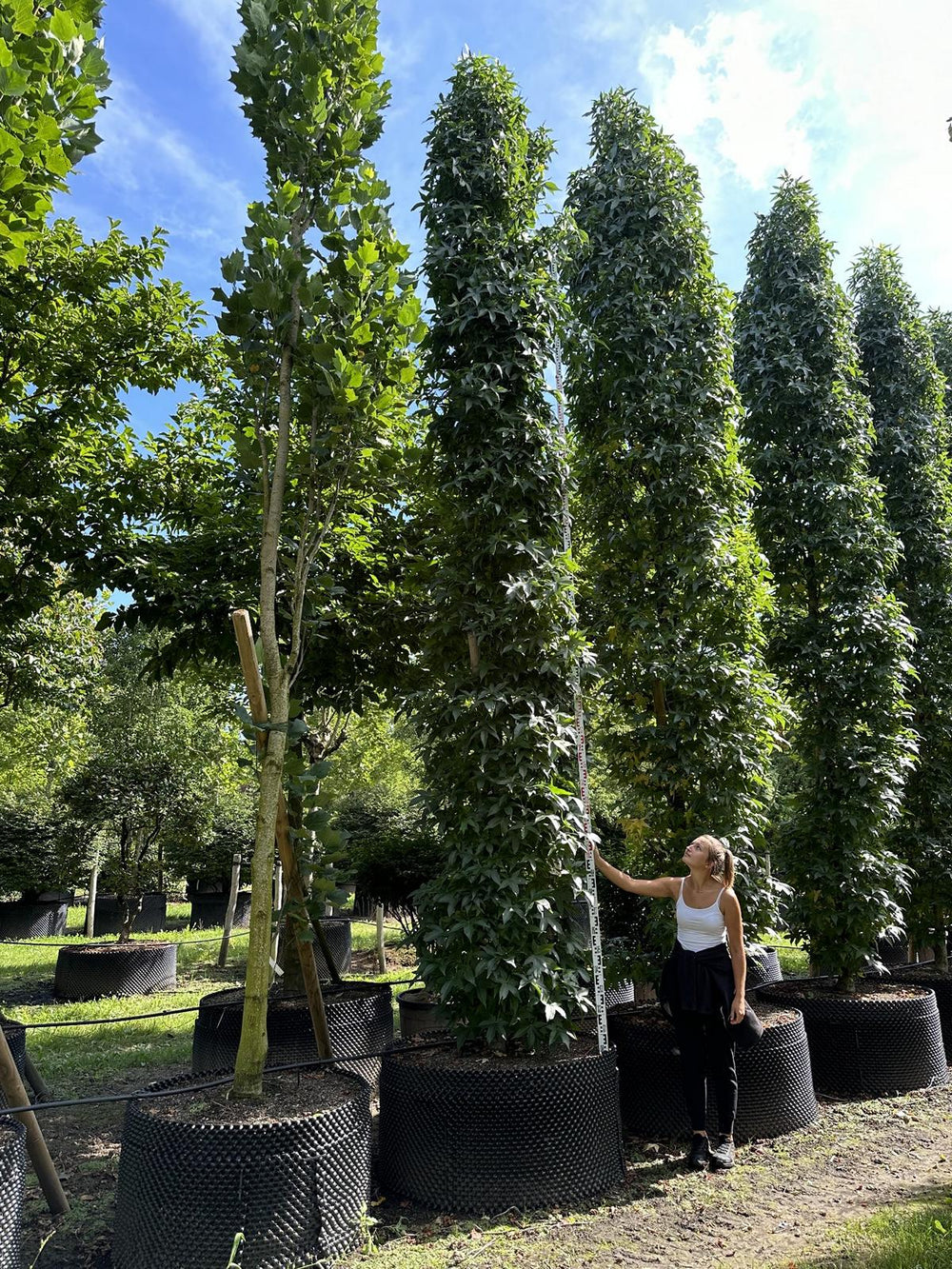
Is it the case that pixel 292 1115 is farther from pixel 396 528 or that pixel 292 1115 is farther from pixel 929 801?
pixel 929 801

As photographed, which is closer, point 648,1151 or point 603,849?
point 648,1151

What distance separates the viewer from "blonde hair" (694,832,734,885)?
424 centimetres

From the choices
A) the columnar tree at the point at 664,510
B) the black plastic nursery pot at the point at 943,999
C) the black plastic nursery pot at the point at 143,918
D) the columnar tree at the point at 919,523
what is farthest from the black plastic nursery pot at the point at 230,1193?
the black plastic nursery pot at the point at 143,918

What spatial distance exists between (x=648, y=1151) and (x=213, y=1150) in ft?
7.63

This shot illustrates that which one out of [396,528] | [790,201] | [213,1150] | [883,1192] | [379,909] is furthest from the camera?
[379,909]

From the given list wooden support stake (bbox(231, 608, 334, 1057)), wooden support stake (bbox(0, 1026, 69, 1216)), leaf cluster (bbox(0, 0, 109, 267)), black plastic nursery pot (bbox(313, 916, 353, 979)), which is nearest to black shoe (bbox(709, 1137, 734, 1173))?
wooden support stake (bbox(231, 608, 334, 1057))

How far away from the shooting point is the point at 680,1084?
4441 millimetres

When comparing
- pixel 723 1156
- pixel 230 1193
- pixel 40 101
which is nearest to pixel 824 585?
pixel 723 1156

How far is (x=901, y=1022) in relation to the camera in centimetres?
539

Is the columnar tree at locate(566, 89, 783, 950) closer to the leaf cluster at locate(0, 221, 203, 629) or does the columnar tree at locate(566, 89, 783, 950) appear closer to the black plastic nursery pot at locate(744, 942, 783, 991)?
the black plastic nursery pot at locate(744, 942, 783, 991)

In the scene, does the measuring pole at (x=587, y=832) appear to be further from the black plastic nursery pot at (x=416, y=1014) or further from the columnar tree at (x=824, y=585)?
the black plastic nursery pot at (x=416, y=1014)

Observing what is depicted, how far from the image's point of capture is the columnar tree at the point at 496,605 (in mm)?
4133

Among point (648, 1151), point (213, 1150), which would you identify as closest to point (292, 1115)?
point (213, 1150)

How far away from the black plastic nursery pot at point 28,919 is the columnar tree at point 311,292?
A: 647 inches
